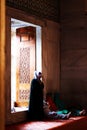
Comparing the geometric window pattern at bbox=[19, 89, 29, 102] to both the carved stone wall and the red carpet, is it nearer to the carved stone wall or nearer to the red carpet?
the red carpet

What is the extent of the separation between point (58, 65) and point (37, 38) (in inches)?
44.8

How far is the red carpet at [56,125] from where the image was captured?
493 centimetres

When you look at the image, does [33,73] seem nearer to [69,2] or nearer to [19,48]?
[19,48]

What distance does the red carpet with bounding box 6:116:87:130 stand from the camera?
4.93 meters

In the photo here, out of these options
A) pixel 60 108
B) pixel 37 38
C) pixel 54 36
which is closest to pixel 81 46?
pixel 54 36

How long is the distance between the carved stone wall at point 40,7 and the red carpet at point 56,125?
2.50 metres

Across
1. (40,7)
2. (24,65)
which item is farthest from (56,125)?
(40,7)

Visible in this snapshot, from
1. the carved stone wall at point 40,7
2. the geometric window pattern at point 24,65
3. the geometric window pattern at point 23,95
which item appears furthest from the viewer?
the geometric window pattern at point 24,65

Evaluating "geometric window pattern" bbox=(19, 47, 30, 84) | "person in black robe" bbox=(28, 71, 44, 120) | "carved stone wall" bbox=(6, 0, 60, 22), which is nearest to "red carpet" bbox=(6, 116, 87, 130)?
"person in black robe" bbox=(28, 71, 44, 120)

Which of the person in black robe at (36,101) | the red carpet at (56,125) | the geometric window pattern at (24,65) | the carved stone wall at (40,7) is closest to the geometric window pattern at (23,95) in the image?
the geometric window pattern at (24,65)

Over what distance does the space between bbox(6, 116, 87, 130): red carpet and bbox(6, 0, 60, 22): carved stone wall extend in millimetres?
2504

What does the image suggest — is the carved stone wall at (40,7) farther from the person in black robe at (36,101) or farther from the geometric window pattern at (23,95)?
the geometric window pattern at (23,95)

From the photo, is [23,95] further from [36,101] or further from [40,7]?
[40,7]

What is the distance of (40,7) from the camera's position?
6.68 metres
